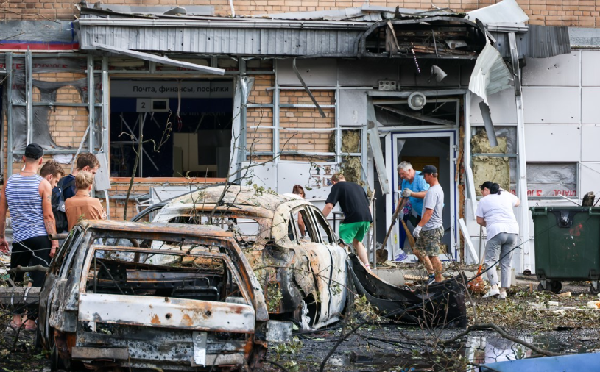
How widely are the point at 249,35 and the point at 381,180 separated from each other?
3.23 meters

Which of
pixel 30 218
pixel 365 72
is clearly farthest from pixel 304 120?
pixel 30 218

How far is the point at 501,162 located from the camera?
1708 centimetres

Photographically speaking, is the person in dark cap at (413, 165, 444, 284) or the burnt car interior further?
the person in dark cap at (413, 165, 444, 284)

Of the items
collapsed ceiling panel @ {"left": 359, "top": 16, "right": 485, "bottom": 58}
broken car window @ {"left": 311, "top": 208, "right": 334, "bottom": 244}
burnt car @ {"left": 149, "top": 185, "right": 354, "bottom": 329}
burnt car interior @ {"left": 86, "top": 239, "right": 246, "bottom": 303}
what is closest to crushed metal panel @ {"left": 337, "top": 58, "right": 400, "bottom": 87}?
collapsed ceiling panel @ {"left": 359, "top": 16, "right": 485, "bottom": 58}

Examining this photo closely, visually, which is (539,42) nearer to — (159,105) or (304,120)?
(304,120)

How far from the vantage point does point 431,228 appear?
46.9 ft

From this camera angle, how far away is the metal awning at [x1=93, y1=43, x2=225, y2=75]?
15742 millimetres

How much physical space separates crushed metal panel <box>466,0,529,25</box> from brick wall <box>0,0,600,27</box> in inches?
11.6

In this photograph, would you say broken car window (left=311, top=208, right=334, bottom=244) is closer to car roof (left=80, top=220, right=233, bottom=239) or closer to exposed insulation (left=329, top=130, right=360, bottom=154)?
car roof (left=80, top=220, right=233, bottom=239)

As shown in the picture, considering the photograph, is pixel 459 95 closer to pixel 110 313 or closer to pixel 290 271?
pixel 290 271

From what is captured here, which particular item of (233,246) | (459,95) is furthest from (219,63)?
(233,246)

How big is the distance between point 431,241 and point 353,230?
1080mm

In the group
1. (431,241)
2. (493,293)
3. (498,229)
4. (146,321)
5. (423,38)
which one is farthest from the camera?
(423,38)

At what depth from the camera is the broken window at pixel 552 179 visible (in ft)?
56.4
